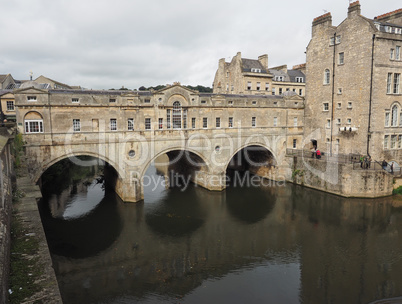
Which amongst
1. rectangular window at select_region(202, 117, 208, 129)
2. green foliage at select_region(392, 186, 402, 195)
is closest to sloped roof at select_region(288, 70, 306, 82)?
rectangular window at select_region(202, 117, 208, 129)

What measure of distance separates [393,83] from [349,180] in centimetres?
1025

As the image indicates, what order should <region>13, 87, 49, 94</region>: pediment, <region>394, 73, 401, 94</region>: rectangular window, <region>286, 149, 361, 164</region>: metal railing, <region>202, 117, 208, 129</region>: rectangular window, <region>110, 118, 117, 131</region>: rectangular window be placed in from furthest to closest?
1. <region>202, 117, 208, 129</region>: rectangular window
2. <region>394, 73, 401, 94</region>: rectangular window
3. <region>286, 149, 361, 164</region>: metal railing
4. <region>110, 118, 117, 131</region>: rectangular window
5. <region>13, 87, 49, 94</region>: pediment

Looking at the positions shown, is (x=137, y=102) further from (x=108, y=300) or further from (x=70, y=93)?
(x=108, y=300)

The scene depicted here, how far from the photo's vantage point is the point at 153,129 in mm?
25375

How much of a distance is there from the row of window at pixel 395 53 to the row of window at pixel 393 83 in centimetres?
152

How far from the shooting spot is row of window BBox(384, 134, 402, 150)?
91.3ft

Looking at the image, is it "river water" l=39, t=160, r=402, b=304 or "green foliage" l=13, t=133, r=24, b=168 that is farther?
"green foliage" l=13, t=133, r=24, b=168

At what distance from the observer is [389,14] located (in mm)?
30219

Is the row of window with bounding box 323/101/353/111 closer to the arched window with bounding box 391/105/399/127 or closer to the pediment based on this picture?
the arched window with bounding box 391/105/399/127

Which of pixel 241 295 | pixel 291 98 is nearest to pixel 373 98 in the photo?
pixel 291 98

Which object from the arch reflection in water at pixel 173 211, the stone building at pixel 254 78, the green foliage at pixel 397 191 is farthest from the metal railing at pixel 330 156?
the stone building at pixel 254 78

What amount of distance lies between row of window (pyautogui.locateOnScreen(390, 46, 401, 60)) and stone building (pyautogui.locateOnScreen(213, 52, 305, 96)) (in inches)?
607

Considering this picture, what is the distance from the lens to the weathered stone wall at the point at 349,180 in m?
25.0
